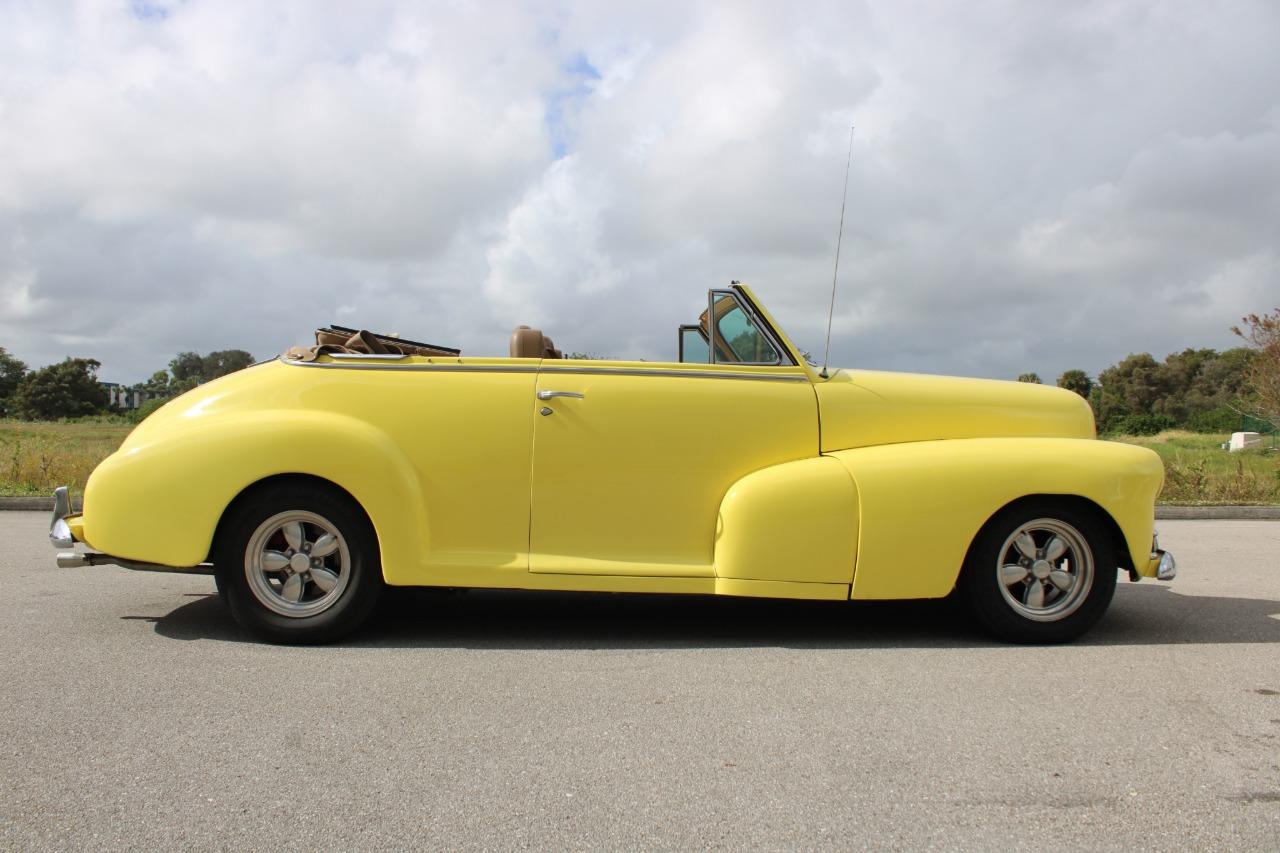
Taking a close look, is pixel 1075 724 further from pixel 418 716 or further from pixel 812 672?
pixel 418 716

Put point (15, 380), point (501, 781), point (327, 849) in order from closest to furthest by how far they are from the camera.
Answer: point (327, 849)
point (501, 781)
point (15, 380)

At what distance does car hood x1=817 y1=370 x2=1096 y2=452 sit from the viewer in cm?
475

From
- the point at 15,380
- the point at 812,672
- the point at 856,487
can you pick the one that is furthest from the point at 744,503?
the point at 15,380

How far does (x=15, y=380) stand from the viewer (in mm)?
70875

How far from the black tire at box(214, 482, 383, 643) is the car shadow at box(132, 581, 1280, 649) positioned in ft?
0.68

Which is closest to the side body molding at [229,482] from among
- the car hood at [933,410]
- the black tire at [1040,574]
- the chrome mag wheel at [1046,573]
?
the car hood at [933,410]

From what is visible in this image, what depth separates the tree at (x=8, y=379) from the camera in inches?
2734

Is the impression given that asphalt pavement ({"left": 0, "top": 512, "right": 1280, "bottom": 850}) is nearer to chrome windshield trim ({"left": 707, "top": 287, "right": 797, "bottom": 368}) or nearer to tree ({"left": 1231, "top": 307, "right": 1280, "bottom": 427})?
chrome windshield trim ({"left": 707, "top": 287, "right": 797, "bottom": 368})

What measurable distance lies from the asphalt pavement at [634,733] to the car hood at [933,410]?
100cm

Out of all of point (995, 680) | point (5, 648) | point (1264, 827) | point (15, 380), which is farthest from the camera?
point (15, 380)

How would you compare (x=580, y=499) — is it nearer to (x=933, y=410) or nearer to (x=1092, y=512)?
(x=933, y=410)

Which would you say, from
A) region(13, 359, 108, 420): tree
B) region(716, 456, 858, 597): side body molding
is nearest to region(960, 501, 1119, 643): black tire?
region(716, 456, 858, 597): side body molding

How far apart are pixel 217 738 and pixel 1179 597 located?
560cm

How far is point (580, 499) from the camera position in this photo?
4.48 metres
